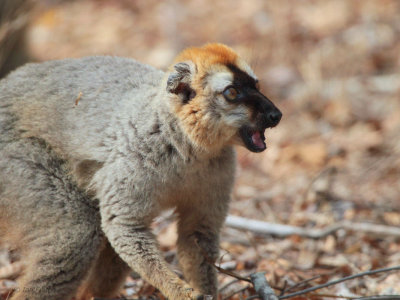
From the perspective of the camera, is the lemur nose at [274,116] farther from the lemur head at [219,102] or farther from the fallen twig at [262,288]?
the fallen twig at [262,288]

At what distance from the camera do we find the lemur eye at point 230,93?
17.5 feet

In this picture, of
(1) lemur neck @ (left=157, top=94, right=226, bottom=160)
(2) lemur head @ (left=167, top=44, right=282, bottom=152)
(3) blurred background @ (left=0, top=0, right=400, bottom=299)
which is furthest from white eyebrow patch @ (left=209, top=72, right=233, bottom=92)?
(3) blurred background @ (left=0, top=0, right=400, bottom=299)

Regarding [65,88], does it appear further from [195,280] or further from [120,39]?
[120,39]

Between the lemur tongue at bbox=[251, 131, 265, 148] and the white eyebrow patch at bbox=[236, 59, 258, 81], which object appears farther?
the white eyebrow patch at bbox=[236, 59, 258, 81]

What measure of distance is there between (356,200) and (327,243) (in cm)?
128

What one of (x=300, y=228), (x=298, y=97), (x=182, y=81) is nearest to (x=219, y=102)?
(x=182, y=81)

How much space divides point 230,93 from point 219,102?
130mm

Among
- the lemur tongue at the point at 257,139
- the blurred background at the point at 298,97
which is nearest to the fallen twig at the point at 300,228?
the blurred background at the point at 298,97

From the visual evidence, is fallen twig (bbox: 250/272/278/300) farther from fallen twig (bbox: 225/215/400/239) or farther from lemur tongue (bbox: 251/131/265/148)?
fallen twig (bbox: 225/215/400/239)

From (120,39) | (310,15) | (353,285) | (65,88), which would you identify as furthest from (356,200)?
(120,39)

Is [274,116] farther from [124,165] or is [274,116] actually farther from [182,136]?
[124,165]

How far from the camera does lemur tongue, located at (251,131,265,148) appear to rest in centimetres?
535

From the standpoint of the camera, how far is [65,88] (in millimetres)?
6074

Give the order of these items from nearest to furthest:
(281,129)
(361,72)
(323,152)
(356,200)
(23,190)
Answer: (23,190), (356,200), (323,152), (281,129), (361,72)
